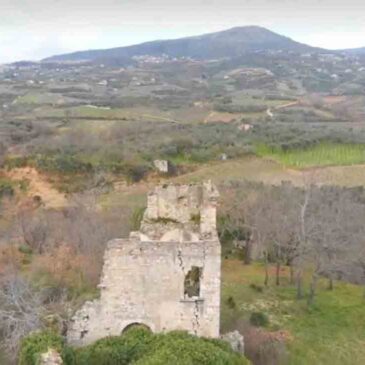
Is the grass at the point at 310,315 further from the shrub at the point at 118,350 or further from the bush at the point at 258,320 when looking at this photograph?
the shrub at the point at 118,350

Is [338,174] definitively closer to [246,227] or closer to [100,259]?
[246,227]

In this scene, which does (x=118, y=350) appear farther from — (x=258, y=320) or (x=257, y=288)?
(x=257, y=288)

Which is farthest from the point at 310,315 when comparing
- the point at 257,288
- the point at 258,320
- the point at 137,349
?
the point at 137,349

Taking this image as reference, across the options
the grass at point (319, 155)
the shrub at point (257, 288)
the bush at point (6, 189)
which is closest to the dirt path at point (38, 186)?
the bush at point (6, 189)

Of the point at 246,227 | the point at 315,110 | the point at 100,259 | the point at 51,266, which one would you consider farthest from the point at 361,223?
the point at 315,110

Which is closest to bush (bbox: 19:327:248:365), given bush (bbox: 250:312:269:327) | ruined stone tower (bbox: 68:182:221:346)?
ruined stone tower (bbox: 68:182:221:346)

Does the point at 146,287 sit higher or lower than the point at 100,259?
higher

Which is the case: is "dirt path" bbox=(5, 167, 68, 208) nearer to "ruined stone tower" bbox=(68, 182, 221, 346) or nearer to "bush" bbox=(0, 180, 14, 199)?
"bush" bbox=(0, 180, 14, 199)
